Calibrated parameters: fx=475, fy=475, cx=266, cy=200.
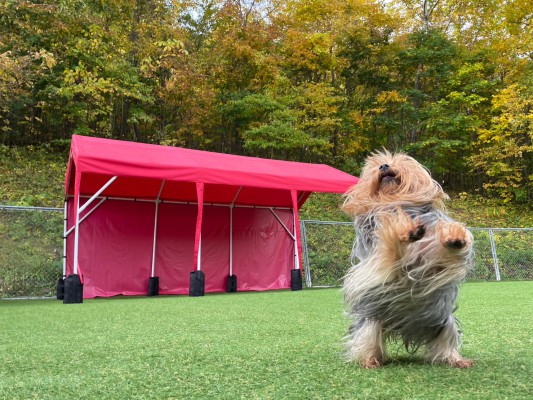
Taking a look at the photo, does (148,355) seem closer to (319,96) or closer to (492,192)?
(319,96)

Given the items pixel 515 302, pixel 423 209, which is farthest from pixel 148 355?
pixel 515 302

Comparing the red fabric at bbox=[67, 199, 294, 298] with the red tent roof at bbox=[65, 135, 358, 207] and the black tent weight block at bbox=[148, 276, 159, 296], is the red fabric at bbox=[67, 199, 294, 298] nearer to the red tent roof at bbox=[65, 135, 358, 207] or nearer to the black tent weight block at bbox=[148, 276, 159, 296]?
the black tent weight block at bbox=[148, 276, 159, 296]

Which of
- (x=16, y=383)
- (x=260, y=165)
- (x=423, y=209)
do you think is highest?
(x=260, y=165)

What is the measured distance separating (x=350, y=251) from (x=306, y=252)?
1.02 metres

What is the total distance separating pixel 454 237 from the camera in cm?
199

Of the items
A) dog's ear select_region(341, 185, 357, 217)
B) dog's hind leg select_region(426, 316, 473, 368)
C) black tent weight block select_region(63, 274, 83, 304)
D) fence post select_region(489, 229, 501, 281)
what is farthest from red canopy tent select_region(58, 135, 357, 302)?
dog's hind leg select_region(426, 316, 473, 368)

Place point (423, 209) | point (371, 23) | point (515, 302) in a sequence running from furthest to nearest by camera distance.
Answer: point (371, 23) → point (515, 302) → point (423, 209)

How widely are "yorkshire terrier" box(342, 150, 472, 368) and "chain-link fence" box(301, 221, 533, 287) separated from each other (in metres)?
8.45

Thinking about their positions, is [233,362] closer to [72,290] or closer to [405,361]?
[405,361]

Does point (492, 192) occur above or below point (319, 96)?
below

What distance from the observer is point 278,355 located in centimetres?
273

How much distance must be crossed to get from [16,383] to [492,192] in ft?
72.5

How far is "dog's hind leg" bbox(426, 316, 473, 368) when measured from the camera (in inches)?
95.1

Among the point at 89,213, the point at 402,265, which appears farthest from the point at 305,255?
the point at 402,265
